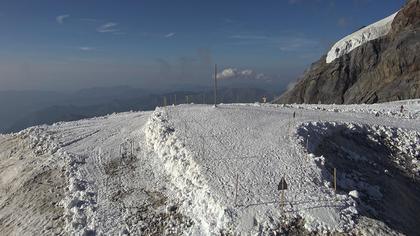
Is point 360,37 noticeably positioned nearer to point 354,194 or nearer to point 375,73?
point 375,73

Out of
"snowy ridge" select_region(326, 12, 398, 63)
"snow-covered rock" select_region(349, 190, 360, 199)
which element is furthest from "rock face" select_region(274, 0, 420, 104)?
"snow-covered rock" select_region(349, 190, 360, 199)

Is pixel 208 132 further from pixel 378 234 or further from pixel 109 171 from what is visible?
pixel 378 234

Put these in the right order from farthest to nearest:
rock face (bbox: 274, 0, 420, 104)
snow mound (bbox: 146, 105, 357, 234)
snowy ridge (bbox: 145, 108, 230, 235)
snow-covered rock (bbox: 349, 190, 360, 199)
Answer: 1. rock face (bbox: 274, 0, 420, 104)
2. snow-covered rock (bbox: 349, 190, 360, 199)
3. snowy ridge (bbox: 145, 108, 230, 235)
4. snow mound (bbox: 146, 105, 357, 234)

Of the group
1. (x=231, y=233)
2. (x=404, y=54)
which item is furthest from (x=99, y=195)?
(x=404, y=54)

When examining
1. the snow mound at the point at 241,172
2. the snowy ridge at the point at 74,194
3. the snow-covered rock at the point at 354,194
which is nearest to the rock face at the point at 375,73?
the snow mound at the point at 241,172

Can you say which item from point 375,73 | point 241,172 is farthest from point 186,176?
point 375,73

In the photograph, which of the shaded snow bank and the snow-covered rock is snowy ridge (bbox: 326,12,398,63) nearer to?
the shaded snow bank

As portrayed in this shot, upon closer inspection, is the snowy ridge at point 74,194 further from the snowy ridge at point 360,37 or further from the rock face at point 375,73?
the snowy ridge at point 360,37
